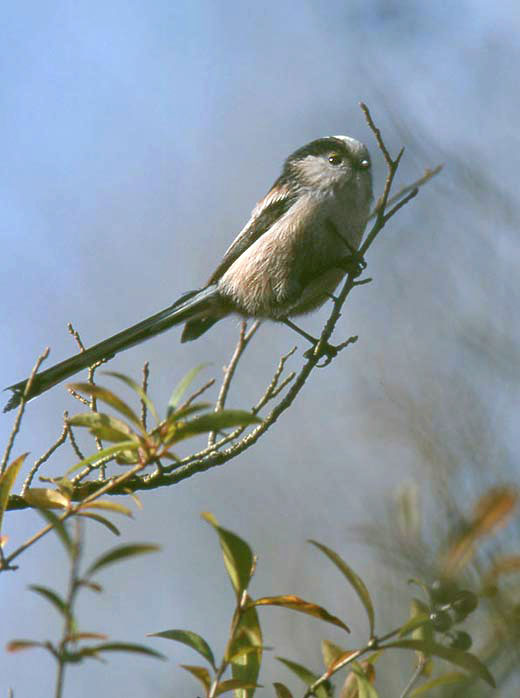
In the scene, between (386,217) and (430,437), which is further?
(386,217)

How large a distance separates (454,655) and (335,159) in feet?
10.8

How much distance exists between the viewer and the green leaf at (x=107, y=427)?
150 centimetres

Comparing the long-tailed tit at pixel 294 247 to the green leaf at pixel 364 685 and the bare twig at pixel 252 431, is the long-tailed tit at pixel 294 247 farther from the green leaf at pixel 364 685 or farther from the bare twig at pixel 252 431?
the green leaf at pixel 364 685

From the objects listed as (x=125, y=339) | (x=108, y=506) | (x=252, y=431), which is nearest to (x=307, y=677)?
(x=108, y=506)

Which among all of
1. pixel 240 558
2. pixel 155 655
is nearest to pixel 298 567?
pixel 240 558

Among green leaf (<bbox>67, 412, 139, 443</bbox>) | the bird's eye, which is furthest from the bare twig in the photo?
the bird's eye

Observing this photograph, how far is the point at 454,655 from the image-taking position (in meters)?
1.29

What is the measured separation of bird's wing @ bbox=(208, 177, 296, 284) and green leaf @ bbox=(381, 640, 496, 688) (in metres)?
3.15

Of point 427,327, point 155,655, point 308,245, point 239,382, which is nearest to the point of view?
point 155,655

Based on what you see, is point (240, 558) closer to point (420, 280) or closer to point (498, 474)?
point (498, 474)

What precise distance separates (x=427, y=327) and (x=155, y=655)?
155cm

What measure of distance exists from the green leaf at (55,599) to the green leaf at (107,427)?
39 centimetres

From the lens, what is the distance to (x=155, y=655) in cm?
106

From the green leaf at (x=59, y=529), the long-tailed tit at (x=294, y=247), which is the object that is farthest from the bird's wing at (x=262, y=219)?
the green leaf at (x=59, y=529)
